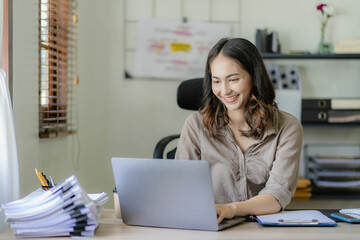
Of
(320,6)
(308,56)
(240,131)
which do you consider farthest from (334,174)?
(240,131)

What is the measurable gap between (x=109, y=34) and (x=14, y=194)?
1.95 m

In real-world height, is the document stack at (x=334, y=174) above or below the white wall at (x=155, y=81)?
below

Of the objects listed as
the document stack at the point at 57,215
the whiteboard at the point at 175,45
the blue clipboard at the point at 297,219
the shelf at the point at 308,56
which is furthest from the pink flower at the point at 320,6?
the document stack at the point at 57,215

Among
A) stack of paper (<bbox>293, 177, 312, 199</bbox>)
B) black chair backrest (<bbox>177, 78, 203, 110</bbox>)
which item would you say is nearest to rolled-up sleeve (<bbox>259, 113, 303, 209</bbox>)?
black chair backrest (<bbox>177, 78, 203, 110</bbox>)

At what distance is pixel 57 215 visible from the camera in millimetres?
1242

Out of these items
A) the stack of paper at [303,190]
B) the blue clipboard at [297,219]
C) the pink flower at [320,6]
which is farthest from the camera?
the pink flower at [320,6]

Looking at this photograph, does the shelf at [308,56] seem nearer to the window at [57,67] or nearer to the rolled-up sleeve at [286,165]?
the window at [57,67]

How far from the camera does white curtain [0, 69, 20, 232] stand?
5.47 ft

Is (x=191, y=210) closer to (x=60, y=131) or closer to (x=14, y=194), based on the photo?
(x=14, y=194)

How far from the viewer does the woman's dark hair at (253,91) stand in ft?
5.87

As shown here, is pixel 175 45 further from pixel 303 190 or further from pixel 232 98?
pixel 232 98

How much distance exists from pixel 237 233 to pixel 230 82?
25.6 inches

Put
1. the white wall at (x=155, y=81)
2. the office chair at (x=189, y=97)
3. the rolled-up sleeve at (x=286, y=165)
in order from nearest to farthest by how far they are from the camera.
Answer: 1. the rolled-up sleeve at (x=286, y=165)
2. the office chair at (x=189, y=97)
3. the white wall at (x=155, y=81)

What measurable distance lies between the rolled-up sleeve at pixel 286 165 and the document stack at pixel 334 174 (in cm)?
154
